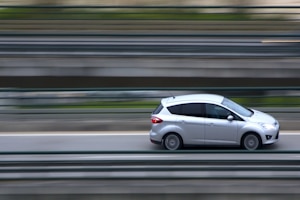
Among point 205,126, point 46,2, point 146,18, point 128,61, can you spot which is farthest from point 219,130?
point 46,2

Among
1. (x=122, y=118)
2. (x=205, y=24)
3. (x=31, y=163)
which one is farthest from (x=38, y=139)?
(x=205, y=24)

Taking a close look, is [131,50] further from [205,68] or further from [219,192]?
[219,192]

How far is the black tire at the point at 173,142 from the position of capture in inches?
439

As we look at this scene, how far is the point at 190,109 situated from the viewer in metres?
11.2

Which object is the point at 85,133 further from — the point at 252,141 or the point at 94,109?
the point at 252,141

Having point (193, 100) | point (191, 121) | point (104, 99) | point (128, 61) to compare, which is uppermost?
point (128, 61)

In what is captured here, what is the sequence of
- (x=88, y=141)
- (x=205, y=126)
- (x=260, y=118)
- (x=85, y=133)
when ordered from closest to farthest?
(x=205, y=126), (x=260, y=118), (x=88, y=141), (x=85, y=133)

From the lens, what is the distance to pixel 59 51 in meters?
17.5

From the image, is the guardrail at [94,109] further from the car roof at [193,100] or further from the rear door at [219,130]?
the rear door at [219,130]

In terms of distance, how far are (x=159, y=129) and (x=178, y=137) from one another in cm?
35

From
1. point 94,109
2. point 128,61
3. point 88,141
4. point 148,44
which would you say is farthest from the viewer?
point 148,44

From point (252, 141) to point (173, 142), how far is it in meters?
1.32

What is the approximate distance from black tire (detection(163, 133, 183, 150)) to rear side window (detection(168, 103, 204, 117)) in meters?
0.40

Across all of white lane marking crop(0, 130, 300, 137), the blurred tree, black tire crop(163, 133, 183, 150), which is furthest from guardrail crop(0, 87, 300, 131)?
the blurred tree
